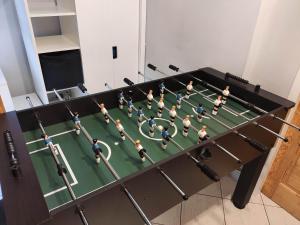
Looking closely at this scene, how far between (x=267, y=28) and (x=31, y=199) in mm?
1773

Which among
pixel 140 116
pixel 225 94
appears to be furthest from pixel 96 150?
pixel 225 94

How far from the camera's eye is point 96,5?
2027 millimetres

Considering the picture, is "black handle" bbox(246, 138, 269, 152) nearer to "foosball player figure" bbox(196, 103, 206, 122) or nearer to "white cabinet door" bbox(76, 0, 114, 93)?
"foosball player figure" bbox(196, 103, 206, 122)

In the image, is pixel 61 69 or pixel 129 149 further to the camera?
pixel 61 69

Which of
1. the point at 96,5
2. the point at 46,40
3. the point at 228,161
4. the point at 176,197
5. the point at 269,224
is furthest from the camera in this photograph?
the point at 46,40

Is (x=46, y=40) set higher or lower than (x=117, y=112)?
higher

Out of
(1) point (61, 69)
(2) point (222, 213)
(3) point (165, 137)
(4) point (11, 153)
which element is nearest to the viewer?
(4) point (11, 153)

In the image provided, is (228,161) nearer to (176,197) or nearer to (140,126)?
(176,197)

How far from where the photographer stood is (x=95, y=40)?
2.15 metres

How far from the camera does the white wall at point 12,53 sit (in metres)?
2.09

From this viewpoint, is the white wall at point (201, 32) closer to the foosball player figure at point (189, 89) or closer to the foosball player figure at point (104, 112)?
the foosball player figure at point (189, 89)

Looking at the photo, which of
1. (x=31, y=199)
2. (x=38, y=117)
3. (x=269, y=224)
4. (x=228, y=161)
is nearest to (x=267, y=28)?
(x=228, y=161)

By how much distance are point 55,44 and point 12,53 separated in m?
0.50

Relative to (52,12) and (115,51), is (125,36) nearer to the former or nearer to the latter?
(115,51)
